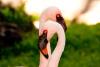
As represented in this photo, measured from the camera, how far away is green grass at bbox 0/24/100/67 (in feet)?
26.0

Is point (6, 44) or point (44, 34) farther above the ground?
point (44, 34)

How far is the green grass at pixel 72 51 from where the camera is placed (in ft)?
26.0

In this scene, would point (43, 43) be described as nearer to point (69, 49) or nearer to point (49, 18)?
point (49, 18)

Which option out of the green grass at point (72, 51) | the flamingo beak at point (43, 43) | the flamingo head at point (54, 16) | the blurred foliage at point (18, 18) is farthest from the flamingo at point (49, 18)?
the blurred foliage at point (18, 18)

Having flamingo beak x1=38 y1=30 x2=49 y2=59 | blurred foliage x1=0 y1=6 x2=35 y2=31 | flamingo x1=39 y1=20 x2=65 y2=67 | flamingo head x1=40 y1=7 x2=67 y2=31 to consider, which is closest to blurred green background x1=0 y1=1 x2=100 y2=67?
blurred foliage x1=0 y1=6 x2=35 y2=31

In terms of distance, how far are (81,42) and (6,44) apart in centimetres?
159

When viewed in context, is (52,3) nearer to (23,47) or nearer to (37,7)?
(37,7)

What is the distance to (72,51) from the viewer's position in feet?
27.9

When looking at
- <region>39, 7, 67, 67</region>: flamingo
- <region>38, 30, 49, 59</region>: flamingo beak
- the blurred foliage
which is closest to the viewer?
<region>38, 30, 49, 59</region>: flamingo beak

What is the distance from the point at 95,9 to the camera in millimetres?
10977

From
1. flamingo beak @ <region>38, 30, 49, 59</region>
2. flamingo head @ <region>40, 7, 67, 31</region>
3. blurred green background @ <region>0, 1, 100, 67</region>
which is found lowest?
blurred green background @ <region>0, 1, 100, 67</region>

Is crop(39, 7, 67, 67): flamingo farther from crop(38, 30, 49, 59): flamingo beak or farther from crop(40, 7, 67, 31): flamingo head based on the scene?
crop(38, 30, 49, 59): flamingo beak

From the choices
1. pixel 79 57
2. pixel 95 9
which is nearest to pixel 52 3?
pixel 95 9

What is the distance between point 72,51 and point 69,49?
10 centimetres
